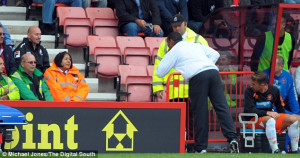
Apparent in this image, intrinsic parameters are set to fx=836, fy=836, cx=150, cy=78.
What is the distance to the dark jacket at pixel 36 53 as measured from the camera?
43.4 feet

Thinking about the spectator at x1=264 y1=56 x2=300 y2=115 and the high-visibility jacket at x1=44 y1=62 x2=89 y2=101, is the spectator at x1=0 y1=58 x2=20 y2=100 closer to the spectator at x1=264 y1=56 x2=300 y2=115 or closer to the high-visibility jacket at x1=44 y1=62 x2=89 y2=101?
the high-visibility jacket at x1=44 y1=62 x2=89 y2=101

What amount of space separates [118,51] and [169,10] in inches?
70.4

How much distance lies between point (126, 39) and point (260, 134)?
11.9 feet

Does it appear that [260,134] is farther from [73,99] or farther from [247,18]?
[73,99]

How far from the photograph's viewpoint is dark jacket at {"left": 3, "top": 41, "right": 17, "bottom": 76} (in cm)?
1286

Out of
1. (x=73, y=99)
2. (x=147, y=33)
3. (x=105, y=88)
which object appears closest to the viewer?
(x=73, y=99)

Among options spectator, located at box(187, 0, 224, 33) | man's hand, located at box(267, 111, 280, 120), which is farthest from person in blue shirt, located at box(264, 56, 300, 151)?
spectator, located at box(187, 0, 224, 33)

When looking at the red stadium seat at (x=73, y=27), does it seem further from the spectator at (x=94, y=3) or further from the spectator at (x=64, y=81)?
the spectator at (x=64, y=81)

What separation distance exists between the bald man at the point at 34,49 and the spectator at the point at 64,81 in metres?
0.74

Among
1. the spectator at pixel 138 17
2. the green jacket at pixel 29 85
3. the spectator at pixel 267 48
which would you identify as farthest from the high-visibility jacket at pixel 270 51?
the green jacket at pixel 29 85

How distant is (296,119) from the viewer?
40.7ft

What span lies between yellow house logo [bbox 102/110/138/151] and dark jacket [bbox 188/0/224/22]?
5.29 metres

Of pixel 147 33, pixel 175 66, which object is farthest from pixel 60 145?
pixel 147 33

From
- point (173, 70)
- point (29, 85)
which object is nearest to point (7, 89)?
point (29, 85)
